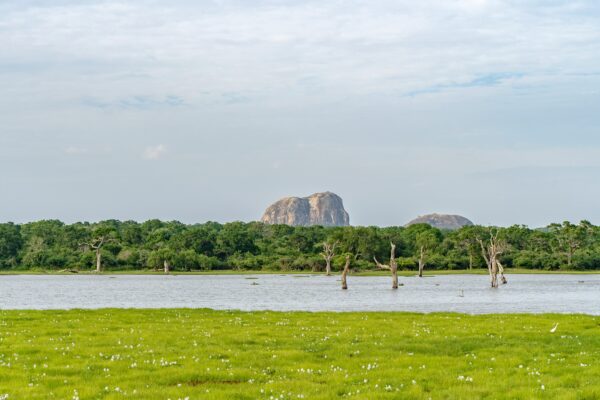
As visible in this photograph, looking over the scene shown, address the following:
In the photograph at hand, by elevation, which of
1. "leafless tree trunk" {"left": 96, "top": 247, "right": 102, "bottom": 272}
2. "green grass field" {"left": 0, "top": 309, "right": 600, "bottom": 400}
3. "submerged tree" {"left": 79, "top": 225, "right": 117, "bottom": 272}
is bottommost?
"green grass field" {"left": 0, "top": 309, "right": 600, "bottom": 400}

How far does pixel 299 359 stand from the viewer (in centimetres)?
2439

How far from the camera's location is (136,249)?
19462 cm

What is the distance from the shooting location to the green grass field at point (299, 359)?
62.2 ft

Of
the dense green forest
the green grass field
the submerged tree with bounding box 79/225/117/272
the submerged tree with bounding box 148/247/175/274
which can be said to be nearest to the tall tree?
the dense green forest

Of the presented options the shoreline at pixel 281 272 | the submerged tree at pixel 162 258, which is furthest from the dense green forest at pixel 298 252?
the shoreline at pixel 281 272

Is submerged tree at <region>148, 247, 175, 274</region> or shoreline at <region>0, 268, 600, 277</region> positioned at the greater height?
submerged tree at <region>148, 247, 175, 274</region>

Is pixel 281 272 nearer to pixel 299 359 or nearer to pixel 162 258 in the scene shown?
pixel 162 258

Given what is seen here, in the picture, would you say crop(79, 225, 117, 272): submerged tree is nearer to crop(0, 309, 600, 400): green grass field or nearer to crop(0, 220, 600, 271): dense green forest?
crop(0, 220, 600, 271): dense green forest

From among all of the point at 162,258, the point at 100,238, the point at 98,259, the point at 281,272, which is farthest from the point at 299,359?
the point at 98,259

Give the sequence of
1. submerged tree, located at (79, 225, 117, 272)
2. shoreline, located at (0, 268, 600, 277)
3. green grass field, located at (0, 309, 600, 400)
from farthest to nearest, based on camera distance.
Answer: submerged tree, located at (79, 225, 117, 272)
shoreline, located at (0, 268, 600, 277)
green grass field, located at (0, 309, 600, 400)

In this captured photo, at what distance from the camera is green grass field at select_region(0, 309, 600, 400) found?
18969 mm

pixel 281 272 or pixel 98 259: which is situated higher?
pixel 98 259

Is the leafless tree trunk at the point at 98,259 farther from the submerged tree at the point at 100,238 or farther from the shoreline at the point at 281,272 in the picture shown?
the shoreline at the point at 281,272

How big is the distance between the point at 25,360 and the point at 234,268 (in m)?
168
